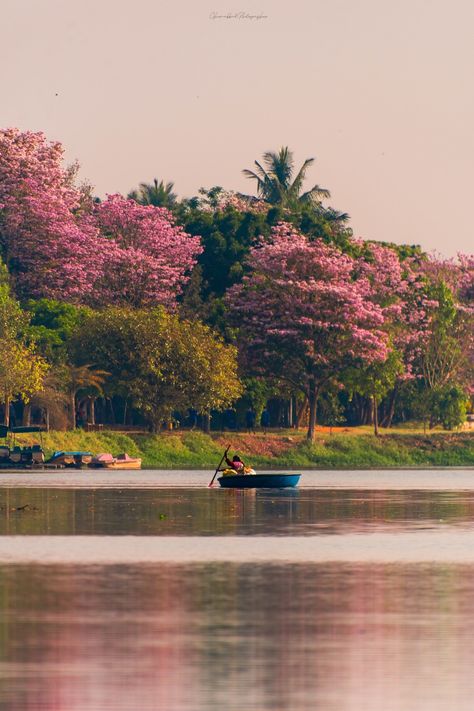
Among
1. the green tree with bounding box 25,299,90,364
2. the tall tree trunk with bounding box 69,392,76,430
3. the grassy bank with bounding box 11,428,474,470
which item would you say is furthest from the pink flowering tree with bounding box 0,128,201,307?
the grassy bank with bounding box 11,428,474,470

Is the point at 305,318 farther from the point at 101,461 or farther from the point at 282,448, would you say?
the point at 101,461

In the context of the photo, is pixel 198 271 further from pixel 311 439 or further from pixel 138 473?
pixel 138 473

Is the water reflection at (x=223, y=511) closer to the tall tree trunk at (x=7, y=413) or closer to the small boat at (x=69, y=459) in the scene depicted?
the small boat at (x=69, y=459)

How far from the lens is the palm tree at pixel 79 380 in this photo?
381 ft

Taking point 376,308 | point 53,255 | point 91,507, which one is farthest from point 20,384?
point 91,507

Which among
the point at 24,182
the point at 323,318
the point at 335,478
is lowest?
the point at 335,478

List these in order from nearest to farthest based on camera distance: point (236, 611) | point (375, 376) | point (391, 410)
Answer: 1. point (236, 611)
2. point (375, 376)
3. point (391, 410)

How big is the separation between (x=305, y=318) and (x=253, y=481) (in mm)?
44246

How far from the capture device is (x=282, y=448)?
122000 mm

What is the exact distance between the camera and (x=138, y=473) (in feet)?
345

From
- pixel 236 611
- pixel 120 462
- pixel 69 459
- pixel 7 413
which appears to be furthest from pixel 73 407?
pixel 236 611

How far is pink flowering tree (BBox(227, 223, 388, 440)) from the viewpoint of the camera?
12231 centimetres

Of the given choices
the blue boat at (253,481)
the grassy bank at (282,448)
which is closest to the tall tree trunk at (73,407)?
the grassy bank at (282,448)

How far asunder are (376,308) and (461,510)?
65515 millimetres
